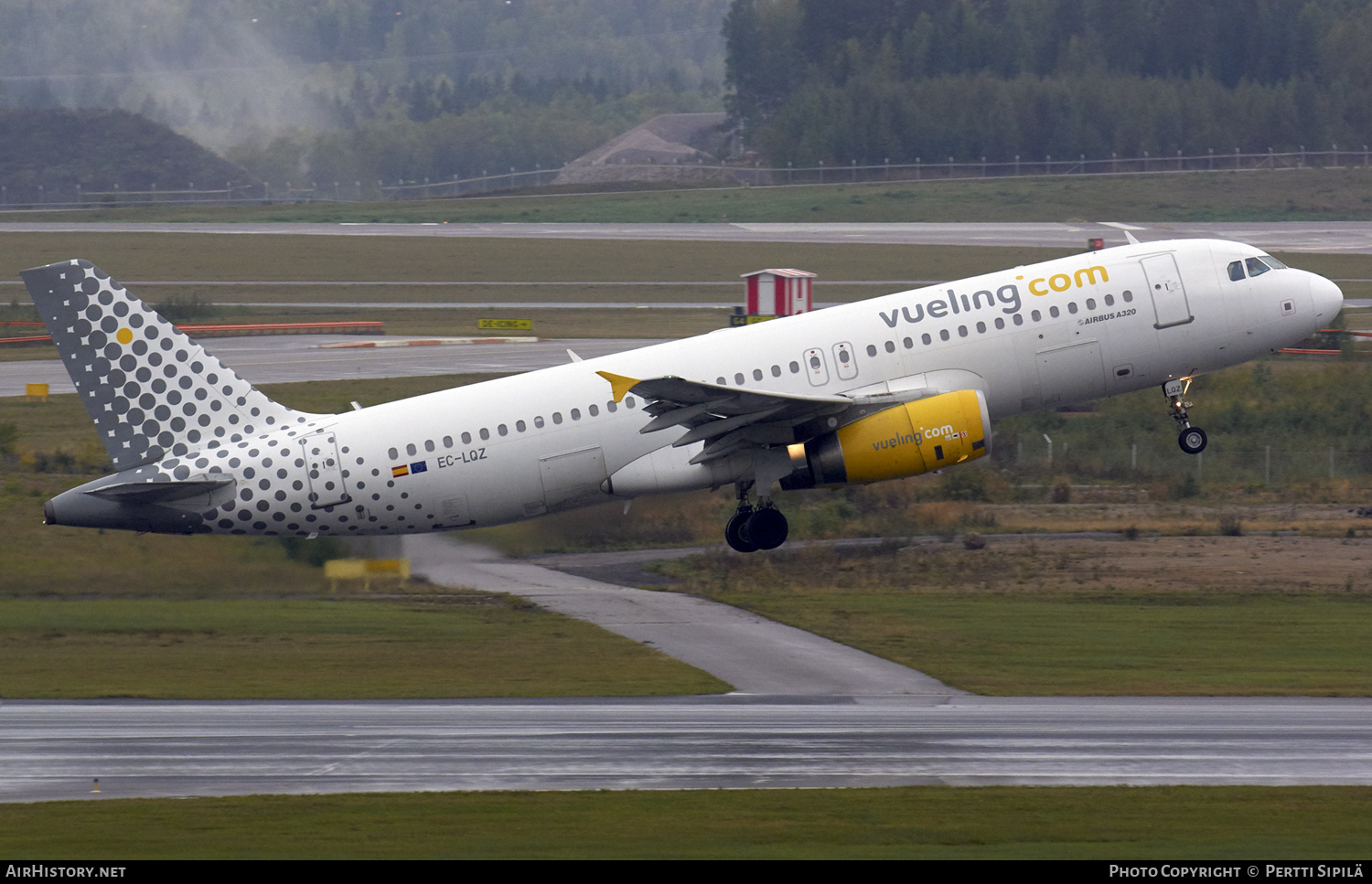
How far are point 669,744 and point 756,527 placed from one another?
9826 mm

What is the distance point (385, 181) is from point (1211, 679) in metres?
151

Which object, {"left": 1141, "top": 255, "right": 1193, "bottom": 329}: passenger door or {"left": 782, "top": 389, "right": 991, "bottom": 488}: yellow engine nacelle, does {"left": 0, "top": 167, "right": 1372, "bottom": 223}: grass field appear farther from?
{"left": 782, "top": 389, "right": 991, "bottom": 488}: yellow engine nacelle

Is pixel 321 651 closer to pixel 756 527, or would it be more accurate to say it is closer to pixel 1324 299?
pixel 756 527

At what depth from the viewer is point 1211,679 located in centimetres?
3186

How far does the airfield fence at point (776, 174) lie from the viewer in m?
132

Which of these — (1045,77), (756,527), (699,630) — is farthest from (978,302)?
(1045,77)

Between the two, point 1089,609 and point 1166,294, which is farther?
point 1089,609

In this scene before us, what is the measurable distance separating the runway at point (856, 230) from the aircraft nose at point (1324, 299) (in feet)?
191

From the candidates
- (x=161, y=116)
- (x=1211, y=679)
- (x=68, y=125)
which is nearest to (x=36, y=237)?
(x=68, y=125)

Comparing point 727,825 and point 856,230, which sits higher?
point 856,230

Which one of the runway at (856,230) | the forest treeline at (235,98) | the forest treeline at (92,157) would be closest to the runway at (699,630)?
the runway at (856,230)

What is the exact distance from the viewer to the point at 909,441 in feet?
108

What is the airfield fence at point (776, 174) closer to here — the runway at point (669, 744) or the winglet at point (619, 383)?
the winglet at point (619, 383)
